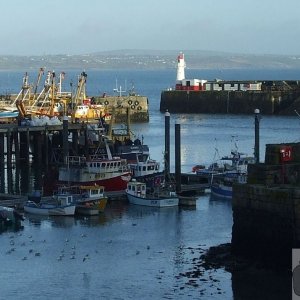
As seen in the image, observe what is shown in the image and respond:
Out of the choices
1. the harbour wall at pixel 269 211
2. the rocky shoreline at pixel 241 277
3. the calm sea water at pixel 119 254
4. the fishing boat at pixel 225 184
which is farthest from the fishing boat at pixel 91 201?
the harbour wall at pixel 269 211

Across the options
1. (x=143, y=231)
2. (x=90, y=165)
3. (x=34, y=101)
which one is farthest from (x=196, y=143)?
(x=143, y=231)

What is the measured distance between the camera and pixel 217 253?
30.5 meters

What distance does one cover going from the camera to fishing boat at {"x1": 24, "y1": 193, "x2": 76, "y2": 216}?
128 feet

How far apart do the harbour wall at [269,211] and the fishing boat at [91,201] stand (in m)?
10.4

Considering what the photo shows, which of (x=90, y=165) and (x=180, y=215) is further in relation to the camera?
(x=90, y=165)

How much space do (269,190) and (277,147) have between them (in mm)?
1840

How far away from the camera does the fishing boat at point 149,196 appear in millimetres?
41094

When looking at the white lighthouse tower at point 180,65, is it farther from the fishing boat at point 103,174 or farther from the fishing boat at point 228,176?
the fishing boat at point 103,174

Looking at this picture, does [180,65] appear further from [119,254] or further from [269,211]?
[269,211]

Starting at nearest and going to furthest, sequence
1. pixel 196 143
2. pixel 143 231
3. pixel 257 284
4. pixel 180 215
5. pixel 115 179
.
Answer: pixel 257 284, pixel 143 231, pixel 180 215, pixel 115 179, pixel 196 143

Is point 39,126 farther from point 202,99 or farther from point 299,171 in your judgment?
point 202,99

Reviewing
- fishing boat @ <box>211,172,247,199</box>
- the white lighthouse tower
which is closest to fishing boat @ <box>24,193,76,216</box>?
fishing boat @ <box>211,172,247,199</box>

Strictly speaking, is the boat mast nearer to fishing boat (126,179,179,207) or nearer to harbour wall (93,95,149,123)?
harbour wall (93,95,149,123)

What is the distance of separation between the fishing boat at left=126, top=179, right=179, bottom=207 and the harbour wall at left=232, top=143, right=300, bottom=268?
11.3 m
